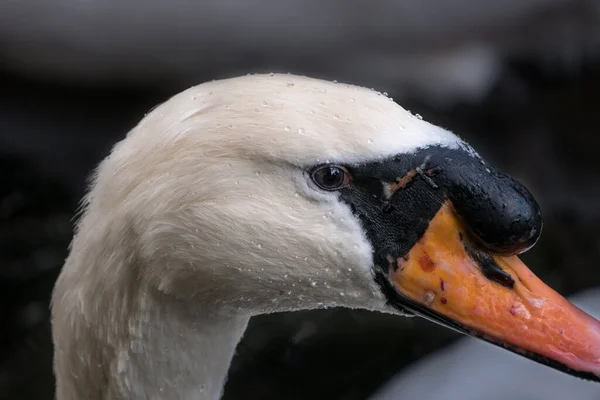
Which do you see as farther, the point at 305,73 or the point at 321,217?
the point at 305,73

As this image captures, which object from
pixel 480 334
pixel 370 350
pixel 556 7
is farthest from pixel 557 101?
pixel 480 334

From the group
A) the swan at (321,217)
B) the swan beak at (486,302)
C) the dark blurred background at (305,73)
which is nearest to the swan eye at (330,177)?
the swan at (321,217)

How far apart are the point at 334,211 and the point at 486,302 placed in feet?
0.69

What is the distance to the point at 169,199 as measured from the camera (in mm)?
876

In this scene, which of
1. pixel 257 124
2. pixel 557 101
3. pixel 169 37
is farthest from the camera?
pixel 557 101

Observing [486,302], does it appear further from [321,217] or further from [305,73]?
[305,73]

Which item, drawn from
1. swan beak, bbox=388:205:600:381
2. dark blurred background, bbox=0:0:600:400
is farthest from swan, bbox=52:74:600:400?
dark blurred background, bbox=0:0:600:400

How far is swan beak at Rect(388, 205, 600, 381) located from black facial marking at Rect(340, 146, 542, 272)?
2 centimetres

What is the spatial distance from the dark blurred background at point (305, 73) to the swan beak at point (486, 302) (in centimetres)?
106

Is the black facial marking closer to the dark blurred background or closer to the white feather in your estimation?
the white feather

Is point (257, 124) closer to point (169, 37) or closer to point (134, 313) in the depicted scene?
point (134, 313)

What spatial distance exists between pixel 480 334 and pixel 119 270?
445 mm

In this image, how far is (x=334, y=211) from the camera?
0.88 metres

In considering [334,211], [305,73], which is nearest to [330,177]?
[334,211]
